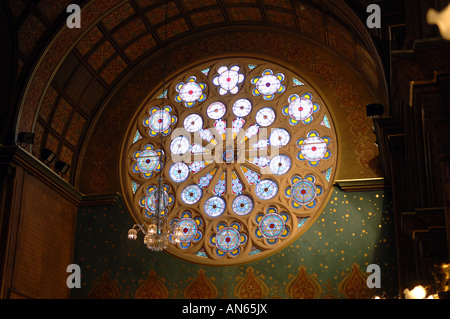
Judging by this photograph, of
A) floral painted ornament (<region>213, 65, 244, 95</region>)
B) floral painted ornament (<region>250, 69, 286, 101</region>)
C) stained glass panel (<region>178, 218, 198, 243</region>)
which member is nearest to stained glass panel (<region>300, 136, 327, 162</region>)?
floral painted ornament (<region>250, 69, 286, 101</region>)

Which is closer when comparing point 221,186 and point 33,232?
point 33,232

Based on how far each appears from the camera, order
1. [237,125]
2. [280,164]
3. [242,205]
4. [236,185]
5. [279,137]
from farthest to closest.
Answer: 1. [237,125]
2. [279,137]
3. [236,185]
4. [280,164]
5. [242,205]

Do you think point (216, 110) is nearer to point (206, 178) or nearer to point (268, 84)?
point (268, 84)

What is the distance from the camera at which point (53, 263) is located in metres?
12.8

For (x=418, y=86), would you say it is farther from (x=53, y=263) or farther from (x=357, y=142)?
(x=53, y=263)

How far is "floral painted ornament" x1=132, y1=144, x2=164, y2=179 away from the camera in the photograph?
14086mm

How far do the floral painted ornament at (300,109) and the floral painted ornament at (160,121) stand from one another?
2706mm

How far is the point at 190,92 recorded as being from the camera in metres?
14.5

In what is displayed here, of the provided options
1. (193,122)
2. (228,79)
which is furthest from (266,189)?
(228,79)

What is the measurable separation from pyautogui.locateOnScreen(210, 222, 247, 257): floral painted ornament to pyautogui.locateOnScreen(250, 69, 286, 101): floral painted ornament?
3.11 metres

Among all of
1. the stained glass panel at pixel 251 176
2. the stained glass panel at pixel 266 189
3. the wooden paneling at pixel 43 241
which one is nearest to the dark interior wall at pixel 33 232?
the wooden paneling at pixel 43 241

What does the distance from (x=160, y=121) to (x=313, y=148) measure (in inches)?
146

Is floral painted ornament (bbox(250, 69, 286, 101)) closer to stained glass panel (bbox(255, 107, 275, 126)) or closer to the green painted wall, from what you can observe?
stained glass panel (bbox(255, 107, 275, 126))
